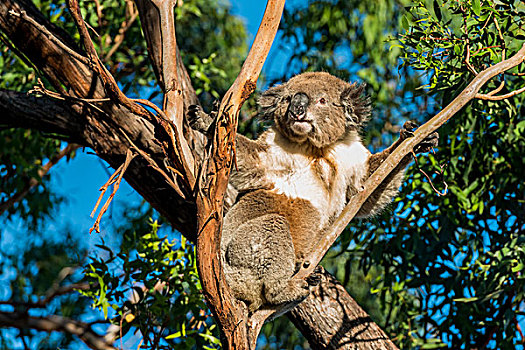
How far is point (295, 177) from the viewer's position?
319cm

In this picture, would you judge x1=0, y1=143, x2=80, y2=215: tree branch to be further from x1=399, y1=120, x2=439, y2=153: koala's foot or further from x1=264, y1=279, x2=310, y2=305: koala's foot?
x1=399, y1=120, x2=439, y2=153: koala's foot

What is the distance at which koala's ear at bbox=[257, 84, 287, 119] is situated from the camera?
3.29m

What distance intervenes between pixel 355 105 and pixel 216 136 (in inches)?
51.7

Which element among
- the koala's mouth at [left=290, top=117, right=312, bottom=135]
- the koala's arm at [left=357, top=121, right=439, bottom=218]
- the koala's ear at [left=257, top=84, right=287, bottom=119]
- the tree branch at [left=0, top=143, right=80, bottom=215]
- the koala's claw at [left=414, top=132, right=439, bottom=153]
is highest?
the tree branch at [left=0, top=143, right=80, bottom=215]

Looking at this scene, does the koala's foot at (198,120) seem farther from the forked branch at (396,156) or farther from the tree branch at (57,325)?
the tree branch at (57,325)

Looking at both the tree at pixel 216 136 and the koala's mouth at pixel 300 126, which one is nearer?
the tree at pixel 216 136

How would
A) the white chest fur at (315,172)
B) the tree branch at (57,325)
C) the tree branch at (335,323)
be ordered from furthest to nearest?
1. the tree branch at (57,325)
2. the tree branch at (335,323)
3. the white chest fur at (315,172)

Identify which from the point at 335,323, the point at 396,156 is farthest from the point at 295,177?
the point at 335,323

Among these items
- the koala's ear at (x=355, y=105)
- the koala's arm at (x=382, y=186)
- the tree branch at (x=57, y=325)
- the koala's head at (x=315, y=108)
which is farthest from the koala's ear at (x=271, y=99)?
the tree branch at (x=57, y=325)

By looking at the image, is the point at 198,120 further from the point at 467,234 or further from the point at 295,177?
the point at 467,234

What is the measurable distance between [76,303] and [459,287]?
3131mm

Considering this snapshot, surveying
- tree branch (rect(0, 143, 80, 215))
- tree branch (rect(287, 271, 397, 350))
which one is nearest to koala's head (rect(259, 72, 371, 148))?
tree branch (rect(287, 271, 397, 350))

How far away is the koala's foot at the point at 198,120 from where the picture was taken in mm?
2625

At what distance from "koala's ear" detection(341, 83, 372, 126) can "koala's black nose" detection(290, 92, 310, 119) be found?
26cm
